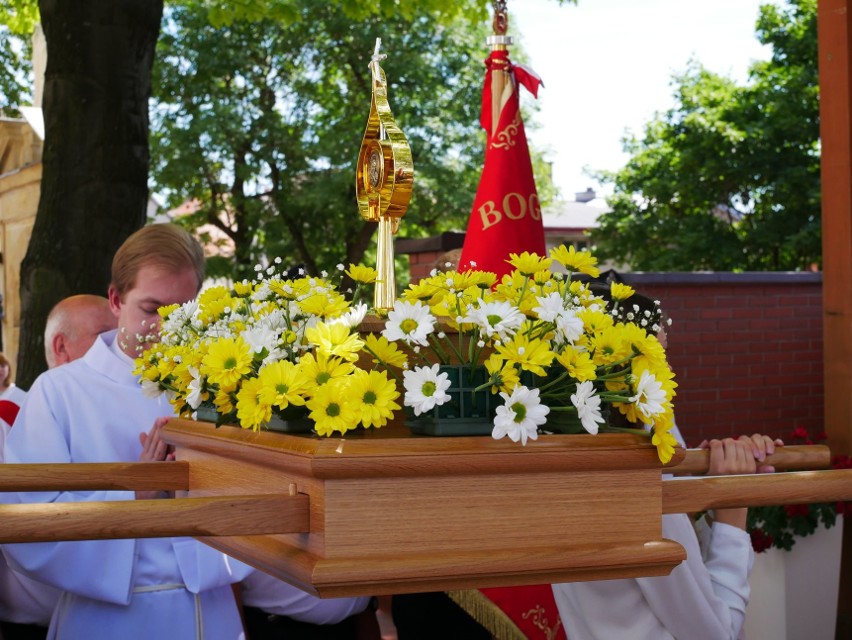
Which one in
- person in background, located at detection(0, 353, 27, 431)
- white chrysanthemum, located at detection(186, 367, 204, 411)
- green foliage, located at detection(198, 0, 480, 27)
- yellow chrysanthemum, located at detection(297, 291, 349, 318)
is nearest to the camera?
yellow chrysanthemum, located at detection(297, 291, 349, 318)

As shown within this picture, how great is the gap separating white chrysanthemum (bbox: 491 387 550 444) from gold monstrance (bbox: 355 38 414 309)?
550mm

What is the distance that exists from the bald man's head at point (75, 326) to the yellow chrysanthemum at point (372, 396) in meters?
2.33

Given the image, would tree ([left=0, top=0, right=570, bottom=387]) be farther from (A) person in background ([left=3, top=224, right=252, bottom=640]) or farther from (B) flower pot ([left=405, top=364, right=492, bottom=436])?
(B) flower pot ([left=405, top=364, right=492, bottom=436])

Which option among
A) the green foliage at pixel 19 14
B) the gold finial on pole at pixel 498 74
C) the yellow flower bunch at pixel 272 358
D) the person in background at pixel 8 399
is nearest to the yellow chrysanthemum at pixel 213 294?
the yellow flower bunch at pixel 272 358

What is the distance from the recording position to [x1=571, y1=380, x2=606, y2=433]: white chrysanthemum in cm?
166

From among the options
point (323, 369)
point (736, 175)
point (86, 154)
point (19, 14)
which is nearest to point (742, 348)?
point (86, 154)

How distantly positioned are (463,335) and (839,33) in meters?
3.24

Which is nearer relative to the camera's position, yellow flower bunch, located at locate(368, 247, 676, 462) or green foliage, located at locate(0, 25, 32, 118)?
yellow flower bunch, located at locate(368, 247, 676, 462)

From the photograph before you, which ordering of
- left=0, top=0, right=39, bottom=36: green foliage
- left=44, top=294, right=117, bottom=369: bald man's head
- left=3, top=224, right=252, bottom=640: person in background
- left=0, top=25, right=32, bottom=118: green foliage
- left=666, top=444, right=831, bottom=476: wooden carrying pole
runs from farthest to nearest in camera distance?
left=0, top=25, right=32, bottom=118: green foliage, left=0, top=0, right=39, bottom=36: green foliage, left=44, top=294, right=117, bottom=369: bald man's head, left=3, top=224, right=252, bottom=640: person in background, left=666, top=444, right=831, bottom=476: wooden carrying pole

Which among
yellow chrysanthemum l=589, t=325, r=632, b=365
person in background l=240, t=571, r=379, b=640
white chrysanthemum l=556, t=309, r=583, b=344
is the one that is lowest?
person in background l=240, t=571, r=379, b=640

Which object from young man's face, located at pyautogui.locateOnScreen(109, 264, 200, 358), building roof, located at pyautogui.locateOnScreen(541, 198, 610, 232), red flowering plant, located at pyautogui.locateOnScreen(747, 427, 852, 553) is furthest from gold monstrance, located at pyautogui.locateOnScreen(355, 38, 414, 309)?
building roof, located at pyautogui.locateOnScreen(541, 198, 610, 232)

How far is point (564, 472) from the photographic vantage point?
1693 millimetres

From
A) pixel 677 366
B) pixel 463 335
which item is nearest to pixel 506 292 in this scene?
pixel 463 335

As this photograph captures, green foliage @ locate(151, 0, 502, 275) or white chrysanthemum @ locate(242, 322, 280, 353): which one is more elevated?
green foliage @ locate(151, 0, 502, 275)
